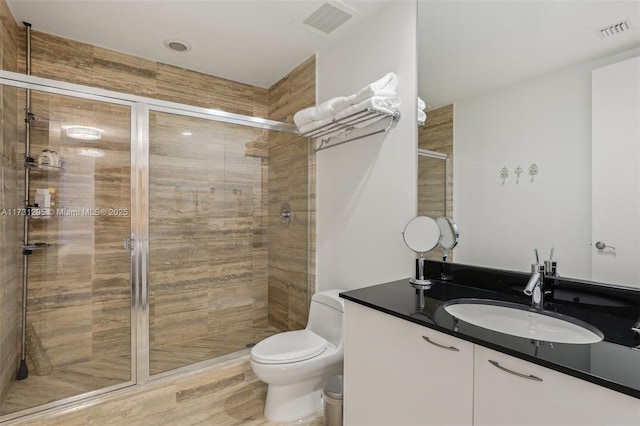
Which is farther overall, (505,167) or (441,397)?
(505,167)

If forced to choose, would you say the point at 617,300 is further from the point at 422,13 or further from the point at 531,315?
the point at 422,13

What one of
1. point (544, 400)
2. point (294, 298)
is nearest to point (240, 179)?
point (294, 298)

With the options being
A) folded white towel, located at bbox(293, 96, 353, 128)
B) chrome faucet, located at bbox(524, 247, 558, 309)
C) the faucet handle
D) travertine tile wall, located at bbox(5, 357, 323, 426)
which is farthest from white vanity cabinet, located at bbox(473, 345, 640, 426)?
folded white towel, located at bbox(293, 96, 353, 128)

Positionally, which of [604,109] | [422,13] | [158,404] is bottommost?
[158,404]

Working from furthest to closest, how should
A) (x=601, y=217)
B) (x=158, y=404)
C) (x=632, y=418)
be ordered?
(x=158, y=404) < (x=601, y=217) < (x=632, y=418)

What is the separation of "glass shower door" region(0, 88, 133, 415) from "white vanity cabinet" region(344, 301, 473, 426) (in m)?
1.58

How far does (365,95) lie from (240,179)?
4.46 feet

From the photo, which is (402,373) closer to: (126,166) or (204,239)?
(204,239)

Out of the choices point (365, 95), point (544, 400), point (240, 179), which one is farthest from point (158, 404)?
point (365, 95)

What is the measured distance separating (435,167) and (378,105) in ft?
1.47

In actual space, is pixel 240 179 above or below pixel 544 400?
above

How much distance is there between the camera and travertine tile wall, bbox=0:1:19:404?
69.2 inches

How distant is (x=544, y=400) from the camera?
79cm

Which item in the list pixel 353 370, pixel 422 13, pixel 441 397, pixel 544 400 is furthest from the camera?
pixel 422 13
